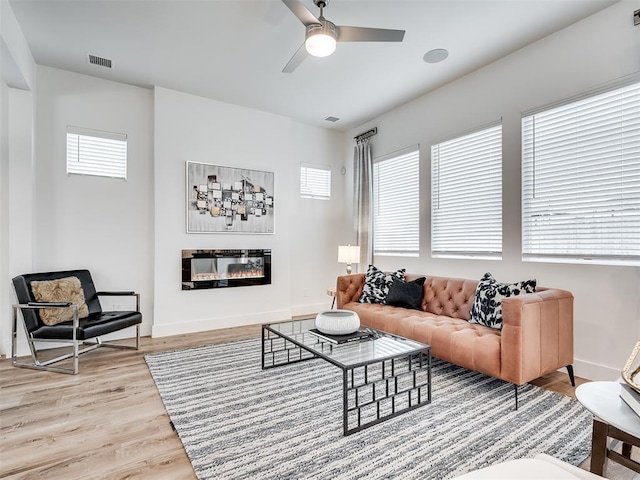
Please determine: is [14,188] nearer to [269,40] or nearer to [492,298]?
[269,40]

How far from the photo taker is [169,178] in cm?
433

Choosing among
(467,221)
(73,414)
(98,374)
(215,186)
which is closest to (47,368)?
(98,374)

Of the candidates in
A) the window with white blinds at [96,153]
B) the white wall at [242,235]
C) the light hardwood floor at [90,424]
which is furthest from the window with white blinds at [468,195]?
the window with white blinds at [96,153]

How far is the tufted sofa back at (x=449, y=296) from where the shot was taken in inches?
130

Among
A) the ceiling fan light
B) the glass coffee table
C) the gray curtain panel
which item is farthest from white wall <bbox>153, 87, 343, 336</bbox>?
the ceiling fan light

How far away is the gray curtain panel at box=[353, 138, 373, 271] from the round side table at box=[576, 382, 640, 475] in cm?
381

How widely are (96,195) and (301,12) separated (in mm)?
3274

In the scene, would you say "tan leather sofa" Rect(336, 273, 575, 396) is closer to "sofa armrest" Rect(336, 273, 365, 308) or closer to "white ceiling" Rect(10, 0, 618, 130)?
"sofa armrest" Rect(336, 273, 365, 308)

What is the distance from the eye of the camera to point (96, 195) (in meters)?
4.02

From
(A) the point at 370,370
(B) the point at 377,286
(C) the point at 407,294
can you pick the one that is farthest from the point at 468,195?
(A) the point at 370,370

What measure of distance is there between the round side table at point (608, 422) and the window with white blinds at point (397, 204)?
10.3ft

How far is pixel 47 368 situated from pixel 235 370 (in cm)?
177

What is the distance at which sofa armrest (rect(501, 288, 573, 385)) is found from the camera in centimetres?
232

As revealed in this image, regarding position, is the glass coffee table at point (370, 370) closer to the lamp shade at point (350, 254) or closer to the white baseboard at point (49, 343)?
the lamp shade at point (350, 254)
